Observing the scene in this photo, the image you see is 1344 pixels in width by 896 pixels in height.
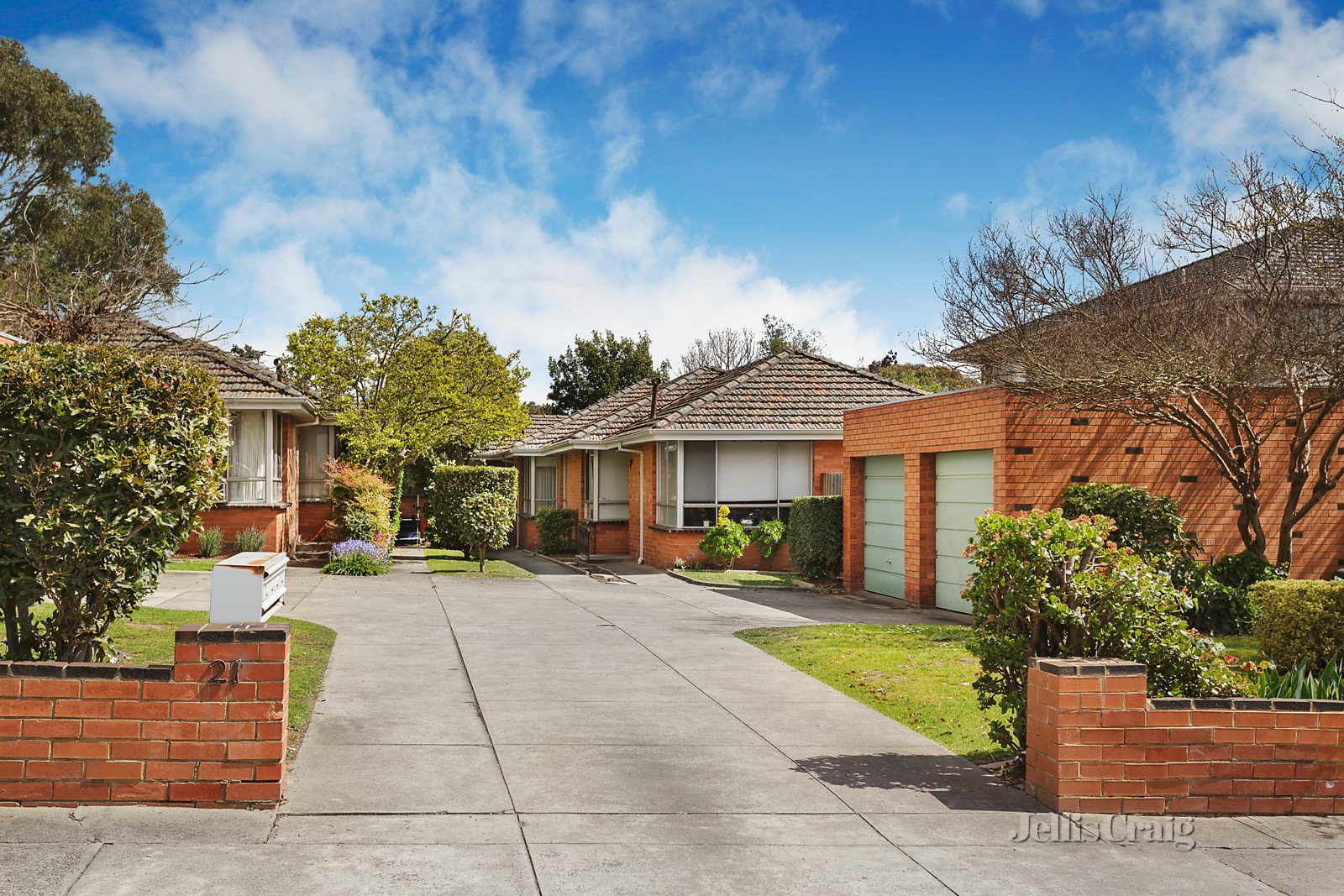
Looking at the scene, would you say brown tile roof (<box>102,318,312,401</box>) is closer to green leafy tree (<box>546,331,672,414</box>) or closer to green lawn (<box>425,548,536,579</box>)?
green lawn (<box>425,548,536,579</box>)

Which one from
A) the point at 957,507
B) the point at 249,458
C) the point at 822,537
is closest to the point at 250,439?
the point at 249,458

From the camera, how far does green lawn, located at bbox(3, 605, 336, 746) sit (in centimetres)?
818

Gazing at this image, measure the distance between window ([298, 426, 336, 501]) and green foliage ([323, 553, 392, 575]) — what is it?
9623mm

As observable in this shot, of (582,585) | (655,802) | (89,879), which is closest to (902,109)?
(582,585)

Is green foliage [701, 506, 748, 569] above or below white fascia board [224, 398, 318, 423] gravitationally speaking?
below

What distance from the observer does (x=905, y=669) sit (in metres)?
10.8

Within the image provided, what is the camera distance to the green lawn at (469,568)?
72.4ft

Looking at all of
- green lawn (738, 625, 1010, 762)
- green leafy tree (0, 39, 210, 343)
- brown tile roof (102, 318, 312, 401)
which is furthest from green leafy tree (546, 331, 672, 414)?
green lawn (738, 625, 1010, 762)

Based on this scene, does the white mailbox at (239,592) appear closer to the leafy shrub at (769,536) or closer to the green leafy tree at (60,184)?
the leafy shrub at (769,536)

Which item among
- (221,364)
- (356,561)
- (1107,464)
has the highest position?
(221,364)

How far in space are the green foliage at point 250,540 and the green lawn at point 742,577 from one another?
8868 millimetres

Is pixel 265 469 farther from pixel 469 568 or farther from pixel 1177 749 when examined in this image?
pixel 1177 749

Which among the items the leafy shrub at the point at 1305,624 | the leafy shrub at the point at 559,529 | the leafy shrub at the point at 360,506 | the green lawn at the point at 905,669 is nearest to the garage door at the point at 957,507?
the green lawn at the point at 905,669

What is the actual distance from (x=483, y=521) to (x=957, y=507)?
10.5m
